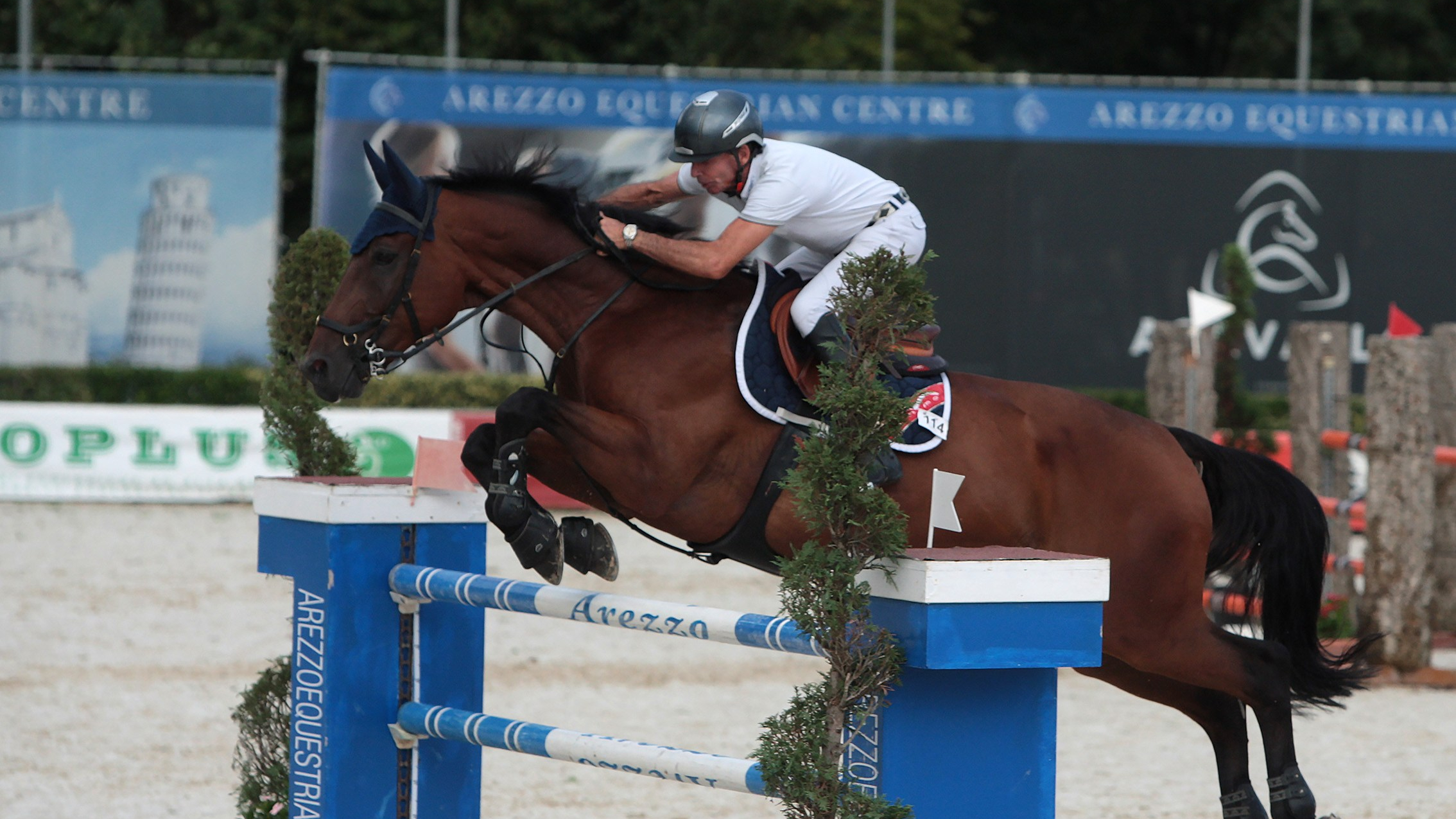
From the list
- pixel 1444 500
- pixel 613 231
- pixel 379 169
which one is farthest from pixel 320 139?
pixel 613 231

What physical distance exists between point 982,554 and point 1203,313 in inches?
247

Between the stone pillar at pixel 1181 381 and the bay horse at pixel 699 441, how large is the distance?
3.94 m

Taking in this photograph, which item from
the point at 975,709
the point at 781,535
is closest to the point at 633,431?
the point at 781,535

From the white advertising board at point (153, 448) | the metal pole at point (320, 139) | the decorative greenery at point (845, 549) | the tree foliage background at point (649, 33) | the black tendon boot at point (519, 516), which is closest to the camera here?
the decorative greenery at point (845, 549)

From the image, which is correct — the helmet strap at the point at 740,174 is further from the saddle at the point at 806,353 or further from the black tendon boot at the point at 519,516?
the black tendon boot at the point at 519,516

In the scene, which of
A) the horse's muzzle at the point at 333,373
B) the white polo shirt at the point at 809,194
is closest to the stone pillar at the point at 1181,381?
the white polo shirt at the point at 809,194

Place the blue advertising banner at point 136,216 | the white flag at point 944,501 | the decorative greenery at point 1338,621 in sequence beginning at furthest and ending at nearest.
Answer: the blue advertising banner at point 136,216 < the decorative greenery at point 1338,621 < the white flag at point 944,501

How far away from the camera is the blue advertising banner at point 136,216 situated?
1361cm

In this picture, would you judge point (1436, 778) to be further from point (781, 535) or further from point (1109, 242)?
point (1109, 242)

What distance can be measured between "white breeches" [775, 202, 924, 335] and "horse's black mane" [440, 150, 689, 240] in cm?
34

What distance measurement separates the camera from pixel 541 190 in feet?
13.9

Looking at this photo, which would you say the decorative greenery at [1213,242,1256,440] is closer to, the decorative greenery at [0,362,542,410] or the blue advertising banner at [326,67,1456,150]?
the blue advertising banner at [326,67,1456,150]

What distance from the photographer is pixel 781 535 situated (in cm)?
382

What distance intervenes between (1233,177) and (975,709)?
12.1 m
